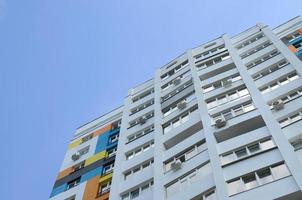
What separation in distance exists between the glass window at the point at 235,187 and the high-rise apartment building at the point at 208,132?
4 cm

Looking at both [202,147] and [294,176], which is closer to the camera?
[294,176]

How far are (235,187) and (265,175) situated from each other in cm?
124

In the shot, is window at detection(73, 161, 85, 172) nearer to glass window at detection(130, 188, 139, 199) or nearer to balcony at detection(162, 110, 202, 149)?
glass window at detection(130, 188, 139, 199)

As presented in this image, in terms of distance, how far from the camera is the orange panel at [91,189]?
76.1ft

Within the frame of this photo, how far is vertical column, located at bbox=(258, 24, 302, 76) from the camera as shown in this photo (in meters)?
22.6

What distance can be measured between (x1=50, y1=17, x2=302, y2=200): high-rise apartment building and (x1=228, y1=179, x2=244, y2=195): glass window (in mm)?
38

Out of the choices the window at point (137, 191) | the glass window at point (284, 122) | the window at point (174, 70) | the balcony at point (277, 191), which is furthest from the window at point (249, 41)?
the balcony at point (277, 191)

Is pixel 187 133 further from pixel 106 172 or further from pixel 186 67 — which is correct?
pixel 186 67

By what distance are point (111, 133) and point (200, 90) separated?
27.0 ft

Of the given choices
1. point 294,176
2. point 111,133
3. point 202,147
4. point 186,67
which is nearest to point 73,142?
point 111,133

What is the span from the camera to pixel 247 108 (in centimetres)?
2089

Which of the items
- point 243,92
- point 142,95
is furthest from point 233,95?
point 142,95

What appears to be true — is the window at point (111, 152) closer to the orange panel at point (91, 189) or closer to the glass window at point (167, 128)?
the orange panel at point (91, 189)

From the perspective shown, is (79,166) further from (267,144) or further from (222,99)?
(267,144)
